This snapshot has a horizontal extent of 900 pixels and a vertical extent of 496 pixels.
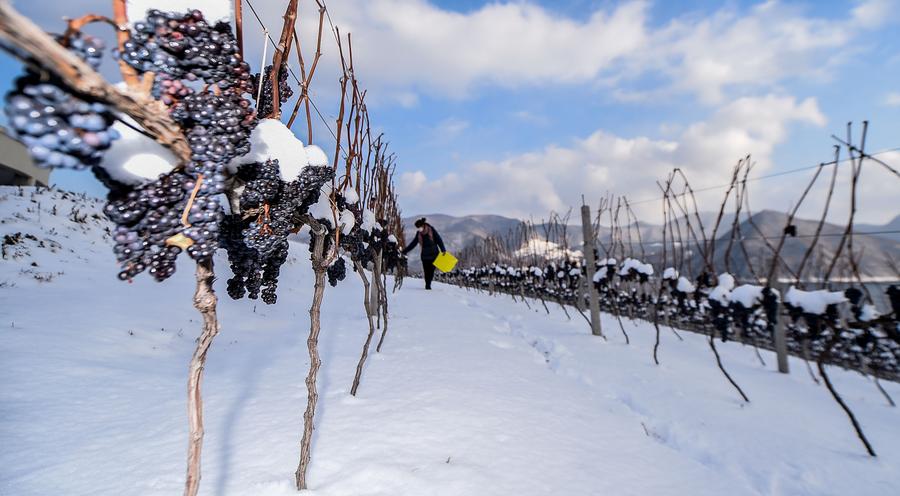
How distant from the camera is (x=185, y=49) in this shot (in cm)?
80

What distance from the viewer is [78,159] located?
0.68m

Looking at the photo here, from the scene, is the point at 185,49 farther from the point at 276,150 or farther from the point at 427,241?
the point at 427,241

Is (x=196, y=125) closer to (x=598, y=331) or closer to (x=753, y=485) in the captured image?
(x=753, y=485)

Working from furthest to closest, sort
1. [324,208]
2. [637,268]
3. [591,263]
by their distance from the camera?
[591,263]
[637,268]
[324,208]

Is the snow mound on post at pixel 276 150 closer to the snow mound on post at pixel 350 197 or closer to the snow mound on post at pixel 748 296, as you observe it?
the snow mound on post at pixel 350 197

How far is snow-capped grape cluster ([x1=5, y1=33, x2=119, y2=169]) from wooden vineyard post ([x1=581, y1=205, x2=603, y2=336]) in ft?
20.2

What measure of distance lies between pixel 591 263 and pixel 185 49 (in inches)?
249

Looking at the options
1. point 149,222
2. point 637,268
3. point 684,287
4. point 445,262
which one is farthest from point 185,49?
point 445,262

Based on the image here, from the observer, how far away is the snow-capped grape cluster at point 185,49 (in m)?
0.75

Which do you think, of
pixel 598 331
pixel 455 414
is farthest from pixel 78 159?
pixel 598 331

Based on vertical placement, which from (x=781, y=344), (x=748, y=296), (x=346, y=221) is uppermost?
(x=346, y=221)

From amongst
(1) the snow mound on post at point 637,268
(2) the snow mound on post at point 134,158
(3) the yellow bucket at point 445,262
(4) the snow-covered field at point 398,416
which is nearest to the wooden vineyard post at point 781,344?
(4) the snow-covered field at point 398,416

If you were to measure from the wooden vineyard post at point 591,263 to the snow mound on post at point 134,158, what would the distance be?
19.7 ft

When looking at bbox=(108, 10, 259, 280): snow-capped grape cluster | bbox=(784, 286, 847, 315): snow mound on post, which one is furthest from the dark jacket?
bbox=(108, 10, 259, 280): snow-capped grape cluster
